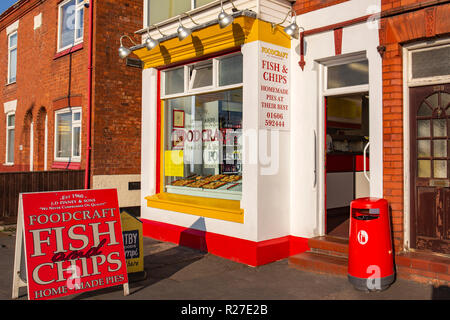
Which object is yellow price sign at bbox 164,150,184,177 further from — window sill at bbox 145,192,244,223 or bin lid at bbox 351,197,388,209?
bin lid at bbox 351,197,388,209

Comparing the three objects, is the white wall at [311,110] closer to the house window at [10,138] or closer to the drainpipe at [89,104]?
the drainpipe at [89,104]

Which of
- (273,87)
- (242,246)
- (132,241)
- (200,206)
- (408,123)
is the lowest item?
(242,246)

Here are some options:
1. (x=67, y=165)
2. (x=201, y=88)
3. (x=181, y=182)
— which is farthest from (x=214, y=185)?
(x=67, y=165)

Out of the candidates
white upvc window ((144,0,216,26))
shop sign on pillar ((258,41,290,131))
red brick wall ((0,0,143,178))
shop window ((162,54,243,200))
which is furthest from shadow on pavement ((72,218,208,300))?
white upvc window ((144,0,216,26))

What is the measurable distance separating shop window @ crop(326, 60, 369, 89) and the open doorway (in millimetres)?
1904

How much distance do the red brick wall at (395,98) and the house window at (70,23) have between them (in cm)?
801

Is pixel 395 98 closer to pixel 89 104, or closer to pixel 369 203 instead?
pixel 369 203

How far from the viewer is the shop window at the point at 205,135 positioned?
24.0 ft

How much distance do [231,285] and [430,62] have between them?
3909 mm

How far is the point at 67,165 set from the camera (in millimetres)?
11117

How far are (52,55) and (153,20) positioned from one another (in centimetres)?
515

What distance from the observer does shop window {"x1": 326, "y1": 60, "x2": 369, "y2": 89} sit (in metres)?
6.22

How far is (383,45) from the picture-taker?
5.73 m

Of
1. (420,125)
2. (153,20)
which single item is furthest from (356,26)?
(153,20)
